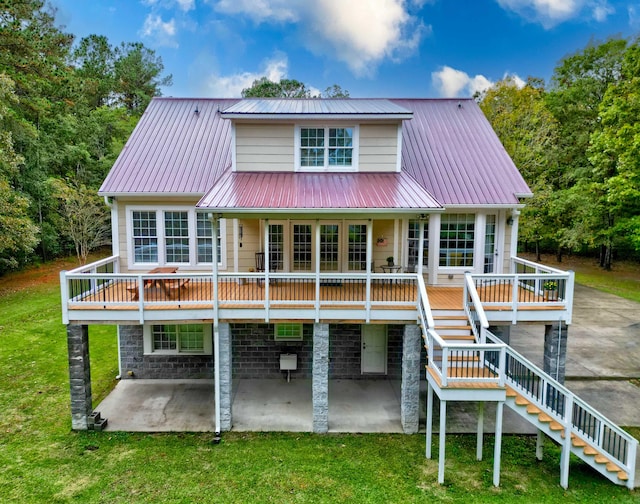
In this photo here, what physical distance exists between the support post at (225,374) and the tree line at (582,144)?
2042 cm

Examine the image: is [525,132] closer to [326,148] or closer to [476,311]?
[326,148]

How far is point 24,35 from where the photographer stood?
20.8 meters

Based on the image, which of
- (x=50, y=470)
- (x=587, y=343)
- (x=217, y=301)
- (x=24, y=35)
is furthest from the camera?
(x=24, y=35)

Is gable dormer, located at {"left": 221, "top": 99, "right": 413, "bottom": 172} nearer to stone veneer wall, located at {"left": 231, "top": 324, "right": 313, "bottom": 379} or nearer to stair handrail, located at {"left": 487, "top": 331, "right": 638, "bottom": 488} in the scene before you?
stone veneer wall, located at {"left": 231, "top": 324, "right": 313, "bottom": 379}

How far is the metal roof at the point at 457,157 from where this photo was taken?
36.6 ft

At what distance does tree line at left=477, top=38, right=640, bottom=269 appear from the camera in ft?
72.8

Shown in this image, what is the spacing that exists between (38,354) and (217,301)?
9.11 metres

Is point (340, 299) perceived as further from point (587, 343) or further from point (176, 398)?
point (587, 343)

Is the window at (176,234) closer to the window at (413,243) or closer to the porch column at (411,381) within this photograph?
the window at (413,243)

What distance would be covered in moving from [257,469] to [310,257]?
5.66 metres

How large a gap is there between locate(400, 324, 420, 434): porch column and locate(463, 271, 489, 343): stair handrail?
1233mm

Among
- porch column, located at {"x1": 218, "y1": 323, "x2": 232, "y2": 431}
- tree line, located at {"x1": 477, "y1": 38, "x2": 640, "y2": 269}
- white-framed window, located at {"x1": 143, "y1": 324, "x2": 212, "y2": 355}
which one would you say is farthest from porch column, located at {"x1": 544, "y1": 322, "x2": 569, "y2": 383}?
tree line, located at {"x1": 477, "y1": 38, "x2": 640, "y2": 269}

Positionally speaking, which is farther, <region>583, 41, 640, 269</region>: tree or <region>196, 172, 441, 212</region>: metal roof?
<region>583, 41, 640, 269</region>: tree

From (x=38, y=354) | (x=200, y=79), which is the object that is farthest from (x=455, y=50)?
(x=38, y=354)
